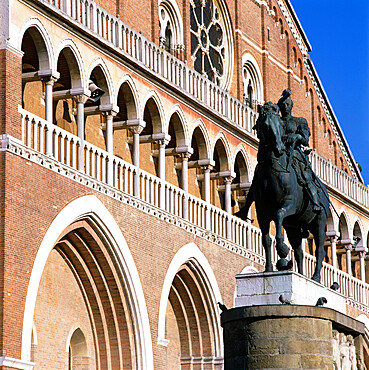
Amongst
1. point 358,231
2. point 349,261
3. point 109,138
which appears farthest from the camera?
point 358,231

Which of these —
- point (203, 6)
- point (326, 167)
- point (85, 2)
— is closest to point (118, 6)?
point (85, 2)

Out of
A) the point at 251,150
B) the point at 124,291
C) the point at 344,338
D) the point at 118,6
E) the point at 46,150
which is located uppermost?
the point at 118,6

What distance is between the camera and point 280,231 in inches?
653

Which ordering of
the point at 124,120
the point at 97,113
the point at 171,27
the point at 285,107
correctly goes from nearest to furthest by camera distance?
the point at 285,107
the point at 97,113
the point at 124,120
the point at 171,27

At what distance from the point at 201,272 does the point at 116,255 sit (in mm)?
3827

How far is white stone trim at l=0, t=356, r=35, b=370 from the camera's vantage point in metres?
19.3

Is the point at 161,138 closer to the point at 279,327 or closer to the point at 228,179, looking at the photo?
the point at 228,179

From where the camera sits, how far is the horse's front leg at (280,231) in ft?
54.6

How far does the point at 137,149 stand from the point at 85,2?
3.30 m

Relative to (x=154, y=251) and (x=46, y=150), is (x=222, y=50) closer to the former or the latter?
(x=154, y=251)

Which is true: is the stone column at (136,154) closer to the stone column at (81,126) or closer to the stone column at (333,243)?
the stone column at (81,126)

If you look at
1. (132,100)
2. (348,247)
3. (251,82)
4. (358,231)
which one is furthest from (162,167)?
(358,231)

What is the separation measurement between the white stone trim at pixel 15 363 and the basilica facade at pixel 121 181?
27 millimetres

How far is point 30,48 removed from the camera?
22.5 m
